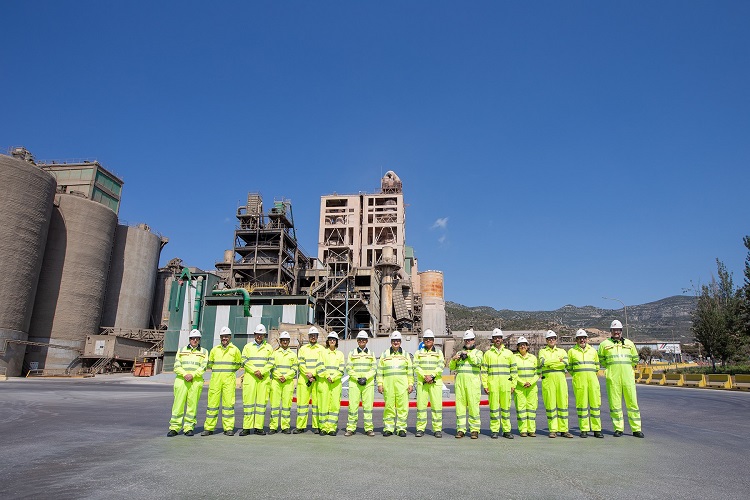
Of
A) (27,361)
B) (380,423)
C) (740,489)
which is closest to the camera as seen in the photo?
(740,489)

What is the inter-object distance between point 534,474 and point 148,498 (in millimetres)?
4226

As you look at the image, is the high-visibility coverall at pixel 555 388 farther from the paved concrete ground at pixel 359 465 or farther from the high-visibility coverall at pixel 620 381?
the high-visibility coverall at pixel 620 381

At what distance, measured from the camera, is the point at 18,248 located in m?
40.1

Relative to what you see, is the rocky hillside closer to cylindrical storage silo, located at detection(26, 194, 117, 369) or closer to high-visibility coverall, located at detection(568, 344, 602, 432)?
cylindrical storage silo, located at detection(26, 194, 117, 369)

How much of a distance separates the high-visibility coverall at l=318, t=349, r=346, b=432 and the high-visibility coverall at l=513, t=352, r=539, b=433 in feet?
10.9

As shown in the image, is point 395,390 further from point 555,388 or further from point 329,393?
point 555,388

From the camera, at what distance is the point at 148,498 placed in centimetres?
461

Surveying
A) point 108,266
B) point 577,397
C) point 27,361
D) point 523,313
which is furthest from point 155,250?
point 523,313

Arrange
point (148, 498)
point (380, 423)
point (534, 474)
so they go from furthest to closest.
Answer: point (380, 423)
point (534, 474)
point (148, 498)

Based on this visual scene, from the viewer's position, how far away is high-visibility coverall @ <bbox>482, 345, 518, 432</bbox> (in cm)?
888

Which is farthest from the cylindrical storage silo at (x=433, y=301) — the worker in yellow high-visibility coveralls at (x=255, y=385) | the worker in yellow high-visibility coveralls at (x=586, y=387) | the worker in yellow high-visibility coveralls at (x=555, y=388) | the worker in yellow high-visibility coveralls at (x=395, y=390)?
the worker in yellow high-visibility coveralls at (x=255, y=385)

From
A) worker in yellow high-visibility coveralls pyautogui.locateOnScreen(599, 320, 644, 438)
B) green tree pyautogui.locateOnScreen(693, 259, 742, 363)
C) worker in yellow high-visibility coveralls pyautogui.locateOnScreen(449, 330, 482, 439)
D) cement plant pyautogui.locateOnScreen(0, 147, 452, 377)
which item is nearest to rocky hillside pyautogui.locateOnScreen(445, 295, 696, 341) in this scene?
cement plant pyautogui.locateOnScreen(0, 147, 452, 377)

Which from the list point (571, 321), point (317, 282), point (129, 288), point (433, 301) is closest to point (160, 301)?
point (129, 288)

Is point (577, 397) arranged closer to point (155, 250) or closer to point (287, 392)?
point (287, 392)
